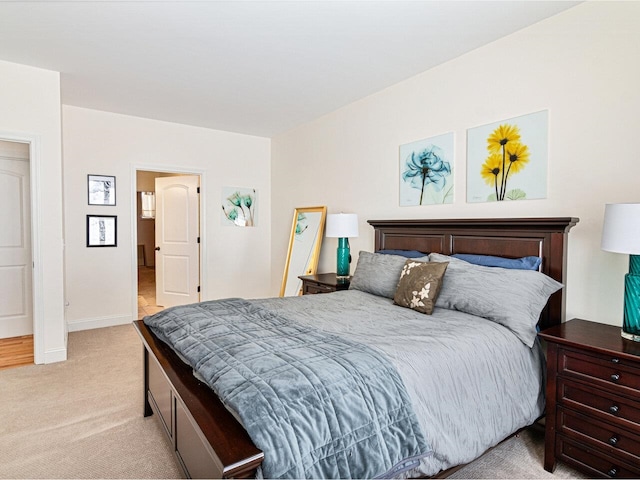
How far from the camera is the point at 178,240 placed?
5.58m

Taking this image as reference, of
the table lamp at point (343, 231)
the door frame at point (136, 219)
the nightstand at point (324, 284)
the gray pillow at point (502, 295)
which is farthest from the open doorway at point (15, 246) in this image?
the gray pillow at point (502, 295)

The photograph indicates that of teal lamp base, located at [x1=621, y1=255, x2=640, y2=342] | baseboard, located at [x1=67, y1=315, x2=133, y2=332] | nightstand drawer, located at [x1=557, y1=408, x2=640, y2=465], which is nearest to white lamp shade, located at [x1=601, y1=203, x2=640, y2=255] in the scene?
teal lamp base, located at [x1=621, y1=255, x2=640, y2=342]

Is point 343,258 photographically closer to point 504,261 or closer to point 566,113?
point 504,261

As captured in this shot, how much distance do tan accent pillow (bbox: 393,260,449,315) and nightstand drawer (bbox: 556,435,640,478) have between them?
3.10ft

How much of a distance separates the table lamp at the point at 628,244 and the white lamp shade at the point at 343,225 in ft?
7.34

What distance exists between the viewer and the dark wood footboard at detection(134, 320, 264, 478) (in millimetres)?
1070

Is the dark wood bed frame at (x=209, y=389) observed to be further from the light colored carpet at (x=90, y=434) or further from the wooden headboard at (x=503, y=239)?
the light colored carpet at (x=90, y=434)

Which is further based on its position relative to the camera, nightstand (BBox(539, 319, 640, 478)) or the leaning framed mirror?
the leaning framed mirror

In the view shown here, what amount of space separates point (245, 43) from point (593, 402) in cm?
316

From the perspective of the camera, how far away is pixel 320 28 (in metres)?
2.59

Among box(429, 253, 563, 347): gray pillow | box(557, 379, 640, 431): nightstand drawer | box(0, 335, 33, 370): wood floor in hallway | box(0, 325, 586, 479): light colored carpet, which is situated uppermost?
box(429, 253, 563, 347): gray pillow

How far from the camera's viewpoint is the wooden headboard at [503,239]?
2295 mm

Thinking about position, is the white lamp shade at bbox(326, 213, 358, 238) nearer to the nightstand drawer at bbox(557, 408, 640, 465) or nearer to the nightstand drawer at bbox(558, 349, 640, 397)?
the nightstand drawer at bbox(558, 349, 640, 397)

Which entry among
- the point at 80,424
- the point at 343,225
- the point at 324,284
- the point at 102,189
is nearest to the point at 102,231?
the point at 102,189
